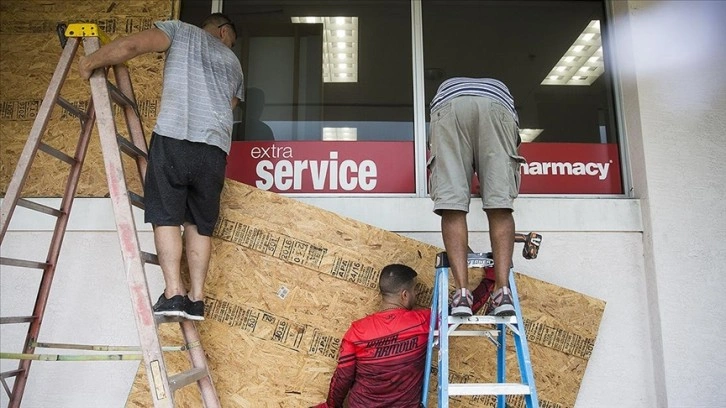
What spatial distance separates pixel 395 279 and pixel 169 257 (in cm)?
111

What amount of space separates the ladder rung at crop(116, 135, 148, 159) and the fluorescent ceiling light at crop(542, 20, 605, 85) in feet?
9.91

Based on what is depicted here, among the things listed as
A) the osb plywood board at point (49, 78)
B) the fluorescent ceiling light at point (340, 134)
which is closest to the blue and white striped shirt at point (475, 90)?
the fluorescent ceiling light at point (340, 134)

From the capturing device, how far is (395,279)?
2.88 metres

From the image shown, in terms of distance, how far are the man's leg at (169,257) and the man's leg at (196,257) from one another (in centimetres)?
13

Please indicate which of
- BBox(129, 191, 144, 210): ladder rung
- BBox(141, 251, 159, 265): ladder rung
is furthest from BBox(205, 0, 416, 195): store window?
BBox(141, 251, 159, 265): ladder rung

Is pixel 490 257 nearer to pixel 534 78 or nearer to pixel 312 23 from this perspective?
pixel 534 78

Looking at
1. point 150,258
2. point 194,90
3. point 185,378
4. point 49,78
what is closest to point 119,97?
point 194,90

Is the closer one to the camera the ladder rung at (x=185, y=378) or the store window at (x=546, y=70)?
the ladder rung at (x=185, y=378)

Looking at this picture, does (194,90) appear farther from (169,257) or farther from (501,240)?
(501,240)

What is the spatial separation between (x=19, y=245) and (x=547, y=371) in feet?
11.1

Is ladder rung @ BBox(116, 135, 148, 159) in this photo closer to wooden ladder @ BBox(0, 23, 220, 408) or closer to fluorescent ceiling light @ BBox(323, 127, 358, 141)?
wooden ladder @ BBox(0, 23, 220, 408)

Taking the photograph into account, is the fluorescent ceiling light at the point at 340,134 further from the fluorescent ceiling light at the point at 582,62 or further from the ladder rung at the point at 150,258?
the ladder rung at the point at 150,258

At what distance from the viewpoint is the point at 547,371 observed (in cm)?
317

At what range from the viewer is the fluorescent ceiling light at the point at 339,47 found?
4320 millimetres
